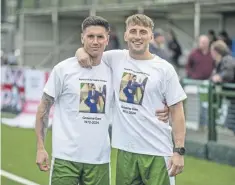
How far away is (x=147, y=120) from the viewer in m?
5.00

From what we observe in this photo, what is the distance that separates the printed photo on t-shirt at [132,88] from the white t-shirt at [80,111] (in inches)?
6.2

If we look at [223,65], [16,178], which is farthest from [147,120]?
[223,65]

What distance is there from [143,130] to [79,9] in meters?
19.8

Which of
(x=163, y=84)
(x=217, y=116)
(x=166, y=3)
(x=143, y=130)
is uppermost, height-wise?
(x=166, y=3)

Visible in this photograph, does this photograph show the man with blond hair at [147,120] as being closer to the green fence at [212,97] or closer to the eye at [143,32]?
the eye at [143,32]

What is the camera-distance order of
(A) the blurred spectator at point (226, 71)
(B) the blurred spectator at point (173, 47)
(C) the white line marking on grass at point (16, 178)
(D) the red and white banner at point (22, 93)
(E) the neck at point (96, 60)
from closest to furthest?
(E) the neck at point (96, 60), (C) the white line marking on grass at point (16, 178), (A) the blurred spectator at point (226, 71), (D) the red and white banner at point (22, 93), (B) the blurred spectator at point (173, 47)

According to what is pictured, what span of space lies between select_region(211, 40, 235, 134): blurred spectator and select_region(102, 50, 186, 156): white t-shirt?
635 cm

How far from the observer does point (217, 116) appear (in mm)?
11422

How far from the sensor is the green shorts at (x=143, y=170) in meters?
5.00

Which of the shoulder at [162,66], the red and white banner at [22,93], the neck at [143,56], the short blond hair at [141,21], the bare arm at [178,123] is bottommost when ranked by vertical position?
the red and white banner at [22,93]

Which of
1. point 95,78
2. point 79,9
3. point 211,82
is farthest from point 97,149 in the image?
point 79,9

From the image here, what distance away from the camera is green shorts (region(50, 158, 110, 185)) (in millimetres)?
5012

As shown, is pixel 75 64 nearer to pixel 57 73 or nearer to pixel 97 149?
pixel 57 73

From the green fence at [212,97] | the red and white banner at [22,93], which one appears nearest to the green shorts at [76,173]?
the green fence at [212,97]
